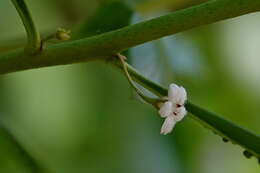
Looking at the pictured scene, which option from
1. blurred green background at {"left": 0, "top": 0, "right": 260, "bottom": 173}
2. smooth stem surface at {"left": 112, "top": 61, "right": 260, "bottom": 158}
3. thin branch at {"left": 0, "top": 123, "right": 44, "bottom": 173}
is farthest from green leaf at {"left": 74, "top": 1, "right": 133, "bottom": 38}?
smooth stem surface at {"left": 112, "top": 61, "right": 260, "bottom": 158}

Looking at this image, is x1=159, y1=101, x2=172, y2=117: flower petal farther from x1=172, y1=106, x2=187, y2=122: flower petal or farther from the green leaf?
the green leaf

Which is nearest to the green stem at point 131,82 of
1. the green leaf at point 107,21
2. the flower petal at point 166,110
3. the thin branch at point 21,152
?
the flower petal at point 166,110

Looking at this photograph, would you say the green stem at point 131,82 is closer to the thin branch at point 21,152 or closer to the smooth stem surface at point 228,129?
the smooth stem surface at point 228,129

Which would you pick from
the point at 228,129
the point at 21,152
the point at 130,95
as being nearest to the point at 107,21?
the point at 130,95

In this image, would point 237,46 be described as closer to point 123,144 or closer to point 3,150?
point 123,144

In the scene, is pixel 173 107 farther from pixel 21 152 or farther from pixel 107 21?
pixel 107 21

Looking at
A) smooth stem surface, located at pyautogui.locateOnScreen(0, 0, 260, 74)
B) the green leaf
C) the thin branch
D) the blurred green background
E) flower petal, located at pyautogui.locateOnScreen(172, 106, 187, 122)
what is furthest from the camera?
the blurred green background
